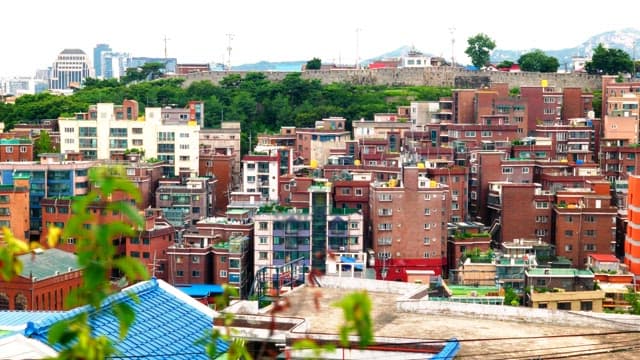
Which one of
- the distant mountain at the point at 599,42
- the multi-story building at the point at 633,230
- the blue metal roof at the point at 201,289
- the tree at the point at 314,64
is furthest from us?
the distant mountain at the point at 599,42

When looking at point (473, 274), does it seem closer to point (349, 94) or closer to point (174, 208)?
point (174, 208)

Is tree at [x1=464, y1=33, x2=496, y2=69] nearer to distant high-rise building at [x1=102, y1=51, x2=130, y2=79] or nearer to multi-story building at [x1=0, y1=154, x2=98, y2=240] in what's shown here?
multi-story building at [x1=0, y1=154, x2=98, y2=240]

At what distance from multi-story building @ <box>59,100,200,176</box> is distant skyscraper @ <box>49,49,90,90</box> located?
34466mm

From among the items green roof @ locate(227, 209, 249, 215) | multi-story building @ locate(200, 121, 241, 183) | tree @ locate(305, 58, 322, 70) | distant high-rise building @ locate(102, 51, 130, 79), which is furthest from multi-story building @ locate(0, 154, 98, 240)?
distant high-rise building @ locate(102, 51, 130, 79)

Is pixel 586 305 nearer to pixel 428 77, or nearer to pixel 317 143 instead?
pixel 317 143

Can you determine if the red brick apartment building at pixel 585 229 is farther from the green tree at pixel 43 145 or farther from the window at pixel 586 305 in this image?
the green tree at pixel 43 145

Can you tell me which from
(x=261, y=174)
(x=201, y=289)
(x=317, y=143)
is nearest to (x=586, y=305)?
(x=201, y=289)

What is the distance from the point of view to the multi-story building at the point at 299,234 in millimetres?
15039

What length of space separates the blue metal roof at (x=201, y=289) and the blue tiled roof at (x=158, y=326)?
884 cm

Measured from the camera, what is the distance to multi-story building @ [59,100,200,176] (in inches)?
792

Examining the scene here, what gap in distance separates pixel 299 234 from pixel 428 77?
15.3 metres

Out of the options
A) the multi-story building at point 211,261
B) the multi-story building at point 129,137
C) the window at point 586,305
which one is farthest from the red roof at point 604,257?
the multi-story building at point 129,137

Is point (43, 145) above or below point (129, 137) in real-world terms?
below

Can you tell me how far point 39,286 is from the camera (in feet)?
42.7
